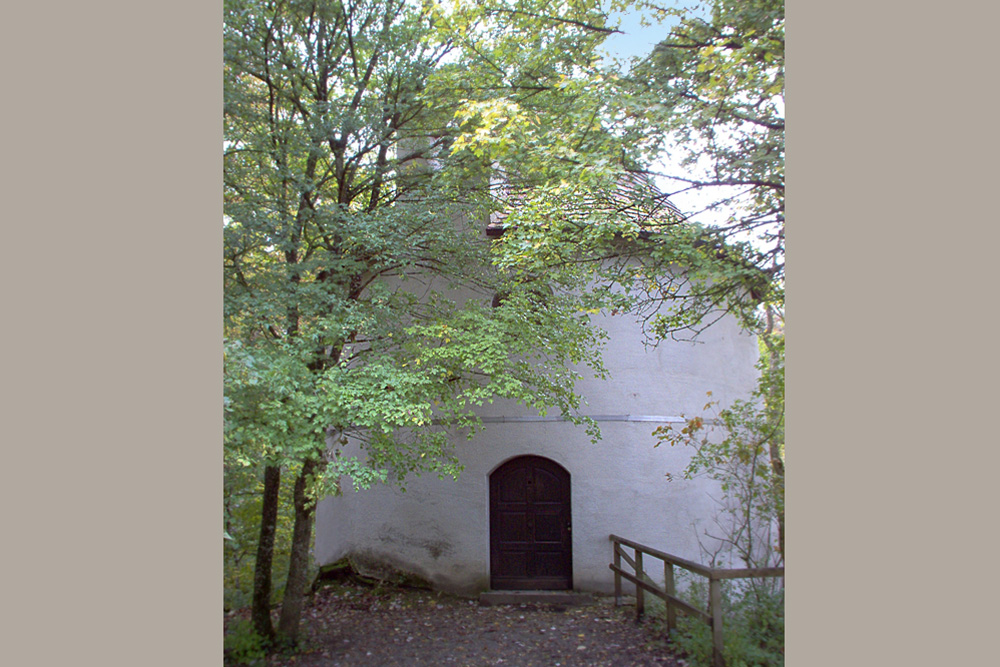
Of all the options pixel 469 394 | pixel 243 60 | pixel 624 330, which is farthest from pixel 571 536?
pixel 243 60

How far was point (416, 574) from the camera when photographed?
9258 millimetres

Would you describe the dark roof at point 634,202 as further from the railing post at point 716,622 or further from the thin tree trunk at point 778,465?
the railing post at point 716,622

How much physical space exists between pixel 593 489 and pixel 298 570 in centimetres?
386

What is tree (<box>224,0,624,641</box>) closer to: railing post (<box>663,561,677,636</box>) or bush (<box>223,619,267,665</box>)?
bush (<box>223,619,267,665</box>)

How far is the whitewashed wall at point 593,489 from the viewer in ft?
29.5

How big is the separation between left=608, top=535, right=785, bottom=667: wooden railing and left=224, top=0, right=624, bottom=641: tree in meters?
2.00

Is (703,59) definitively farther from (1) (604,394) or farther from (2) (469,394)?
(1) (604,394)

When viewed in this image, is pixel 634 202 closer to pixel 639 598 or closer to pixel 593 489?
pixel 639 598

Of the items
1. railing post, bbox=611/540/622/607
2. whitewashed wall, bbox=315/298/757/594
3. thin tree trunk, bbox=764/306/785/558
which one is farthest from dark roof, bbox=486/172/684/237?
railing post, bbox=611/540/622/607

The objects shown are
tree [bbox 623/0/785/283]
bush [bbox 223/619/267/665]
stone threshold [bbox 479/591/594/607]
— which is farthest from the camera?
stone threshold [bbox 479/591/594/607]

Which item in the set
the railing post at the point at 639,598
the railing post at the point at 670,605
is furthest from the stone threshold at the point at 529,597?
the railing post at the point at 670,605

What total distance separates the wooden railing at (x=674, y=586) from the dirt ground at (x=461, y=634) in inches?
12.0

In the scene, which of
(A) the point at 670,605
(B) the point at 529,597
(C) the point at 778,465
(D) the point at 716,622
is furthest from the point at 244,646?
(C) the point at 778,465

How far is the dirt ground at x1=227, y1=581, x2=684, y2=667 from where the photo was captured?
6.71m
